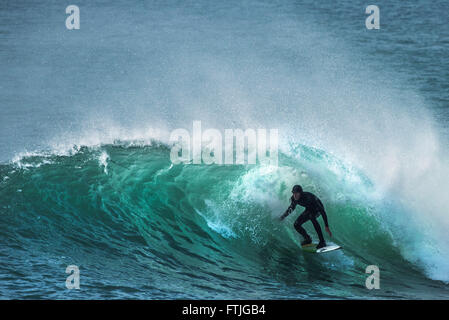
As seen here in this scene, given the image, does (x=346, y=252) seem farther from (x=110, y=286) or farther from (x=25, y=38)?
(x=25, y=38)

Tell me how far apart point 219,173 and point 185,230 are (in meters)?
1.94

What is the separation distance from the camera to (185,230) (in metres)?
13.1

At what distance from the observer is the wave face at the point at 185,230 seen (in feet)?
35.4

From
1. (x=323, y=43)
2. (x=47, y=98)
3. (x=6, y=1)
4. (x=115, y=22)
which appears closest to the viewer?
(x=47, y=98)

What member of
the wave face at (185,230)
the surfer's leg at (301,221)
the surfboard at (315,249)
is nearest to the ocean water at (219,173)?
the wave face at (185,230)

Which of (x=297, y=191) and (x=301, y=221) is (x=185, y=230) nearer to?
(x=301, y=221)

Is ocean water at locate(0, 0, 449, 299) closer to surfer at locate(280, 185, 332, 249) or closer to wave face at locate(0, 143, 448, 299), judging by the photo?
wave face at locate(0, 143, 448, 299)

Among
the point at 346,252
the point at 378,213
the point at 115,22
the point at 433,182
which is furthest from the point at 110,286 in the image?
the point at 115,22

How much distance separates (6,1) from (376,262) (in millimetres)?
32141

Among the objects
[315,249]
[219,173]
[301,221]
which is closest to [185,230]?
[219,173]

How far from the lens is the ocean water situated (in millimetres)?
11320

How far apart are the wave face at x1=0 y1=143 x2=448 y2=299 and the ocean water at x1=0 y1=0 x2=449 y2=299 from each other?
37 millimetres

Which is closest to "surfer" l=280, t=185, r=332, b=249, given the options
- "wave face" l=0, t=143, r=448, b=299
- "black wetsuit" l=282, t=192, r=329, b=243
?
"black wetsuit" l=282, t=192, r=329, b=243

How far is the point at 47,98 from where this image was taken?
27.2 m
